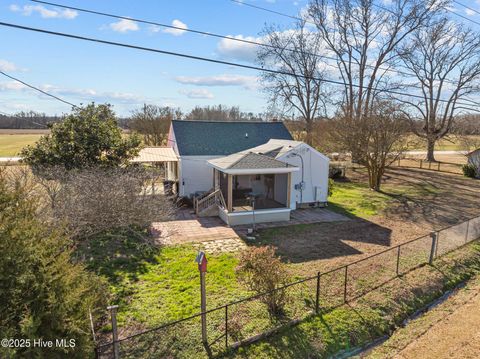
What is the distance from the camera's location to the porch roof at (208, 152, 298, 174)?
15830mm

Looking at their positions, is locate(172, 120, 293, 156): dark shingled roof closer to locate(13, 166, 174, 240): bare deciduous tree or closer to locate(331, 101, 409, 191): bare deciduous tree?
locate(331, 101, 409, 191): bare deciduous tree

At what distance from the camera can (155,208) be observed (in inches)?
483

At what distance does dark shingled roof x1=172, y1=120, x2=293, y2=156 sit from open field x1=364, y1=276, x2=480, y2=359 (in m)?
14.9

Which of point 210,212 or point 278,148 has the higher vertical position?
point 278,148

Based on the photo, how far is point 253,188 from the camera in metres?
20.3

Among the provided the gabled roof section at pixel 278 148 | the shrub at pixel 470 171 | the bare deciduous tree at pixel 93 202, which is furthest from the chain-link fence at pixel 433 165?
the bare deciduous tree at pixel 93 202

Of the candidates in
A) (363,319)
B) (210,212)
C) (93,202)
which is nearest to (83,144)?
(93,202)

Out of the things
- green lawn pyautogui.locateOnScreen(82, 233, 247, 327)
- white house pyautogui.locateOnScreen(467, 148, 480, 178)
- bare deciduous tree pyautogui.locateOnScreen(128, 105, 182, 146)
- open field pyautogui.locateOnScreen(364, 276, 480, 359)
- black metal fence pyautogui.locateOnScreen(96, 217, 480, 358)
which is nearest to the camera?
black metal fence pyautogui.locateOnScreen(96, 217, 480, 358)

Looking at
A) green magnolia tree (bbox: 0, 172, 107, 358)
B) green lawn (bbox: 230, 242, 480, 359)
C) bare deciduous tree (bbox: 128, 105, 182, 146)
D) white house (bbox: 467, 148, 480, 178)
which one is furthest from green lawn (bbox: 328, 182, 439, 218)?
bare deciduous tree (bbox: 128, 105, 182, 146)

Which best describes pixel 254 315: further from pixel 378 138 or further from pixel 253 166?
pixel 378 138

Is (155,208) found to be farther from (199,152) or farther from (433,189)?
(433,189)

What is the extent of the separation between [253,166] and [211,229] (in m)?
3.73

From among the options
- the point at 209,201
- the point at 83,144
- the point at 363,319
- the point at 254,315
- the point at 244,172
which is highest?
the point at 83,144

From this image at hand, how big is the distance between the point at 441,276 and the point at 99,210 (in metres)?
11.9
